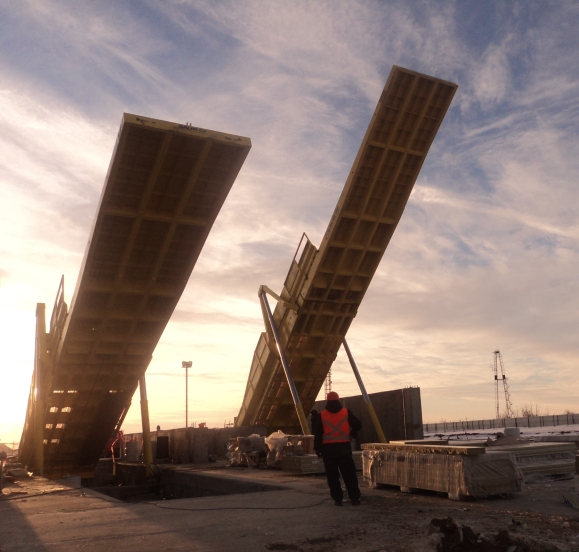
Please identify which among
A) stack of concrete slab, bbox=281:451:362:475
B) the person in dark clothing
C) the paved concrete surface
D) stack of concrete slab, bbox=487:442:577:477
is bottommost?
the paved concrete surface

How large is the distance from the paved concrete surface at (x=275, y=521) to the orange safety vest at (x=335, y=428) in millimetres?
765

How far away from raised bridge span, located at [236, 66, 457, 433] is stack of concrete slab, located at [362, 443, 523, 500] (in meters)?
6.95

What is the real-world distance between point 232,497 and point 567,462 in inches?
198

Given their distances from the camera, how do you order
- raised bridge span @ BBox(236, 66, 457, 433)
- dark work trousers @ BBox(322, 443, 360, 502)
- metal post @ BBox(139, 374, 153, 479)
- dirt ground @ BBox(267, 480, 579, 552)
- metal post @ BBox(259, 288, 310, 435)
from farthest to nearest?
metal post @ BBox(139, 374, 153, 479), metal post @ BBox(259, 288, 310, 435), raised bridge span @ BBox(236, 66, 457, 433), dark work trousers @ BBox(322, 443, 360, 502), dirt ground @ BBox(267, 480, 579, 552)

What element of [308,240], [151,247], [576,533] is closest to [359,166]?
[308,240]

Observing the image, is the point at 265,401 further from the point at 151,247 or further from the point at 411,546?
the point at 411,546

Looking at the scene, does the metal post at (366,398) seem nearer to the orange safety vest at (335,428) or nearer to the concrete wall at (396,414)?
the concrete wall at (396,414)

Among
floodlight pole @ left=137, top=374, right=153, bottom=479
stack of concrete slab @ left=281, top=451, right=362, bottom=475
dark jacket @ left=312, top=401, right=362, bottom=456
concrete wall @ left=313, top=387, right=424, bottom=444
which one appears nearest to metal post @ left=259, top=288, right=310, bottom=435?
stack of concrete slab @ left=281, top=451, right=362, bottom=475

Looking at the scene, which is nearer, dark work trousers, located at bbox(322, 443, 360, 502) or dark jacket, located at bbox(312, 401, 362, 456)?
dark work trousers, located at bbox(322, 443, 360, 502)

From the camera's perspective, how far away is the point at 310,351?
54.4 ft

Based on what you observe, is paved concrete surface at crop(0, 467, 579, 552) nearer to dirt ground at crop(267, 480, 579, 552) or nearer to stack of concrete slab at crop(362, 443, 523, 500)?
dirt ground at crop(267, 480, 579, 552)

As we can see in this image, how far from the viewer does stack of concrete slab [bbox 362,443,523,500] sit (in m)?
7.29

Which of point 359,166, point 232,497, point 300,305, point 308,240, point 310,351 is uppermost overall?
point 359,166

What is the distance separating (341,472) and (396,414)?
1079cm
